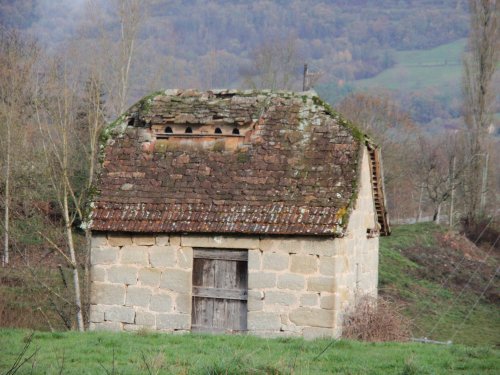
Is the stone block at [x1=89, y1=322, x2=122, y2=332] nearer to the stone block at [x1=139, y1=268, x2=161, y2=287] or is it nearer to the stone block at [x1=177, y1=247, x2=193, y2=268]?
the stone block at [x1=139, y1=268, x2=161, y2=287]

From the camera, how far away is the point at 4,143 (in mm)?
25562

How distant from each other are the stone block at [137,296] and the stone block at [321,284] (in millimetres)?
2823

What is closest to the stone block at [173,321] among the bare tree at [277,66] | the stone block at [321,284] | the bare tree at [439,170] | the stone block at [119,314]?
the stone block at [119,314]

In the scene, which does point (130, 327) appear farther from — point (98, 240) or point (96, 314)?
point (98, 240)

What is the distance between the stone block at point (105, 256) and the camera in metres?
14.7

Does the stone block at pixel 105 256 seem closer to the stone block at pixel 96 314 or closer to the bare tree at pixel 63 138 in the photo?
the stone block at pixel 96 314

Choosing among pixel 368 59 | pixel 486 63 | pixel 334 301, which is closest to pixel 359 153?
pixel 334 301

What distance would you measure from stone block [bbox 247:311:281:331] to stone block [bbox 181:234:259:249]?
1137mm

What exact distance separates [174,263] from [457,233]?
26.0 m

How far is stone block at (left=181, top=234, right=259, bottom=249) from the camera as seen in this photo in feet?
46.6

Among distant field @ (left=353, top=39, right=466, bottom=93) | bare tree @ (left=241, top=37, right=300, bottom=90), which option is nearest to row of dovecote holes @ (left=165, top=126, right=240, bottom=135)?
bare tree @ (left=241, top=37, right=300, bottom=90)

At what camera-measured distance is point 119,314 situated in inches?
576

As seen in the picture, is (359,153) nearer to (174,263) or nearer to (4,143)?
(174,263)

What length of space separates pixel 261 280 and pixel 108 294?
108 inches
